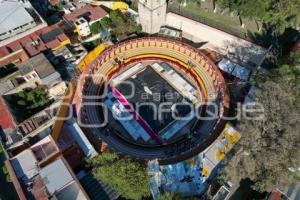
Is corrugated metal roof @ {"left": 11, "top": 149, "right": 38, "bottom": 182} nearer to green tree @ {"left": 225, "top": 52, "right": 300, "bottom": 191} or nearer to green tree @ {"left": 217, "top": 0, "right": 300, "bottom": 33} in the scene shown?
green tree @ {"left": 225, "top": 52, "right": 300, "bottom": 191}

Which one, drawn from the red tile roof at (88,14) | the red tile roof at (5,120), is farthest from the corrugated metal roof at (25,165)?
the red tile roof at (88,14)

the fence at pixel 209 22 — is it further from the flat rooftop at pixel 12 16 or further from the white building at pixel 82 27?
the flat rooftop at pixel 12 16

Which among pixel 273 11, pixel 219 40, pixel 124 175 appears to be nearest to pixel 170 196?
pixel 124 175

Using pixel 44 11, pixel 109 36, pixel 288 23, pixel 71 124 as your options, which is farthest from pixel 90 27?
pixel 288 23

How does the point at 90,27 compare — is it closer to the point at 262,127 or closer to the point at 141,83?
the point at 141,83

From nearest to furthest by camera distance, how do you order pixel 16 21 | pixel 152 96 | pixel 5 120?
pixel 5 120, pixel 152 96, pixel 16 21

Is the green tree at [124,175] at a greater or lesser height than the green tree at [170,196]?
greater

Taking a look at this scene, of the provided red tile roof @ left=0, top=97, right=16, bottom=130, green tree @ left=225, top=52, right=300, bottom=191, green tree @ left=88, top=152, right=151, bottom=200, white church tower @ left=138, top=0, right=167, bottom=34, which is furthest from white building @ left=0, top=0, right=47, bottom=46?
green tree @ left=225, top=52, right=300, bottom=191

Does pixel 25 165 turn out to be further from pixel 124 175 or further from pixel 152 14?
pixel 152 14
